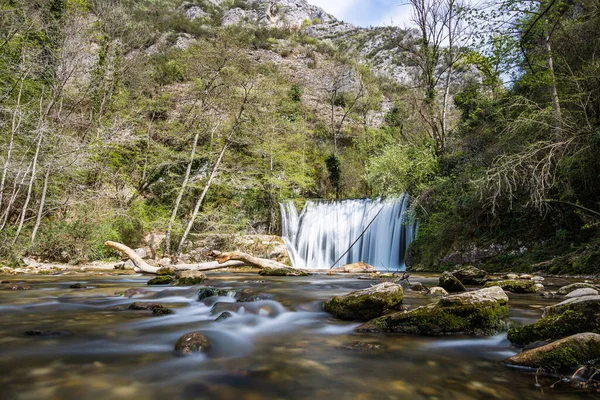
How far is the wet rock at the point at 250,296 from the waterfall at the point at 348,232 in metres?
8.97

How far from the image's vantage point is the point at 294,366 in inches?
93.5

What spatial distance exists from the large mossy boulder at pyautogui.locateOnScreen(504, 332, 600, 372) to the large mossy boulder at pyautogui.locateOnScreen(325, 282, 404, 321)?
1576 mm

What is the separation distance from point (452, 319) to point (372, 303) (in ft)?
2.80

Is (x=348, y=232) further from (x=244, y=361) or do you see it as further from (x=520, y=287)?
(x=244, y=361)

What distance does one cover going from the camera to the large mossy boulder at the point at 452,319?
3033 mm

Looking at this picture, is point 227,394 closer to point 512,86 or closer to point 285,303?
point 285,303

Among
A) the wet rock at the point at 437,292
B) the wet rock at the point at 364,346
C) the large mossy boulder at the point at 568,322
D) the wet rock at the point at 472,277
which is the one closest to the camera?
the large mossy boulder at the point at 568,322

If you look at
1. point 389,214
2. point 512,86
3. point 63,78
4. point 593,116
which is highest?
point 512,86

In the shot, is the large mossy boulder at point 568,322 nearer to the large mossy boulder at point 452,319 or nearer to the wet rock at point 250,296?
the large mossy boulder at point 452,319

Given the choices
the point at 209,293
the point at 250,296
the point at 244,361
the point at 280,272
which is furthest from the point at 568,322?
the point at 280,272

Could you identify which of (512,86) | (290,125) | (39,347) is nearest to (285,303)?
(39,347)

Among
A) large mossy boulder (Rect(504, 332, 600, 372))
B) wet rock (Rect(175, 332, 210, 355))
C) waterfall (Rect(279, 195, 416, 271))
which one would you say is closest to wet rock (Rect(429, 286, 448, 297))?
large mossy boulder (Rect(504, 332, 600, 372))

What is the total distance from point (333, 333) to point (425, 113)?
15.6m

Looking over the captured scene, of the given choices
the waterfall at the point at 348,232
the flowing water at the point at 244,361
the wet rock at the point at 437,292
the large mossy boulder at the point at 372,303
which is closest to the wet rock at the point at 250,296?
the flowing water at the point at 244,361
